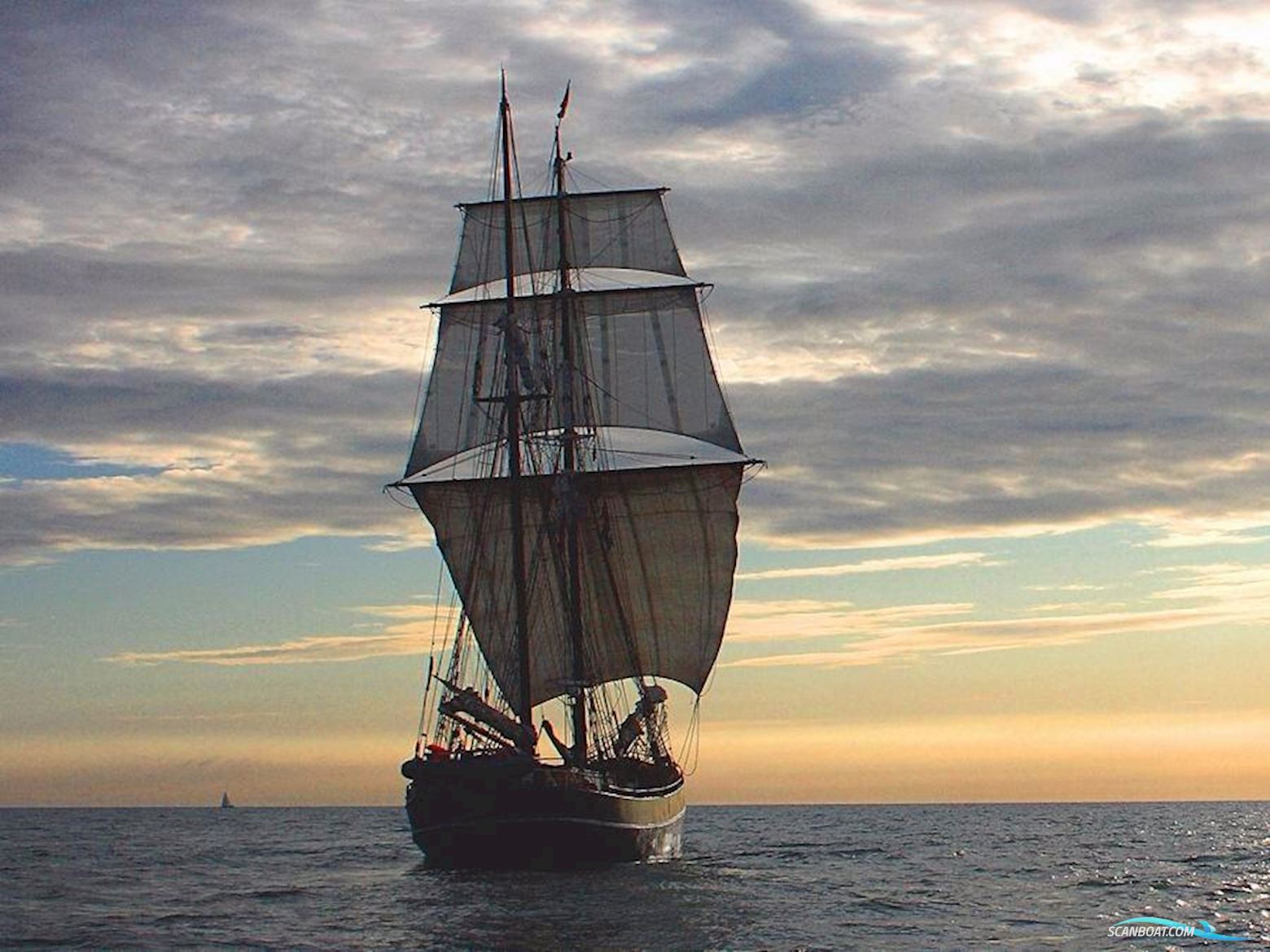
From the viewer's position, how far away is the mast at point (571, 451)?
7894cm

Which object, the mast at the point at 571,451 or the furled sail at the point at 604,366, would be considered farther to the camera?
the furled sail at the point at 604,366

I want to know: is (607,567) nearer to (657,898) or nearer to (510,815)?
(510,815)

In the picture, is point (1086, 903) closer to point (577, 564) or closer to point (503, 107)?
point (577, 564)

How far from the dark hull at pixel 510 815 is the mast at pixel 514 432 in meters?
5.08

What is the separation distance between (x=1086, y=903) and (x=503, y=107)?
132 ft

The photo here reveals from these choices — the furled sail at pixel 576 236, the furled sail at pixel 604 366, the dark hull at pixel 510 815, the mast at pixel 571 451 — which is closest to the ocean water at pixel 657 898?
the dark hull at pixel 510 815

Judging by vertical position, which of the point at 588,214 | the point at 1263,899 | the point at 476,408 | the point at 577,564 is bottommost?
the point at 1263,899

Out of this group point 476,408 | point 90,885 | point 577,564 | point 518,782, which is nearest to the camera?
point 518,782

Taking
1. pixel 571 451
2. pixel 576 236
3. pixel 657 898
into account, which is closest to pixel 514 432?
pixel 571 451

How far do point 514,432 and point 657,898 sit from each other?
964 inches

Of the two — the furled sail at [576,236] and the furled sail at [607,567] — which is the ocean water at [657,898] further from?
the furled sail at [576,236]

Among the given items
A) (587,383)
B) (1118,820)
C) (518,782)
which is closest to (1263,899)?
(518,782)

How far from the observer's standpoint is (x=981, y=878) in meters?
73.9

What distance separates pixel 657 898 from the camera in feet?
190
